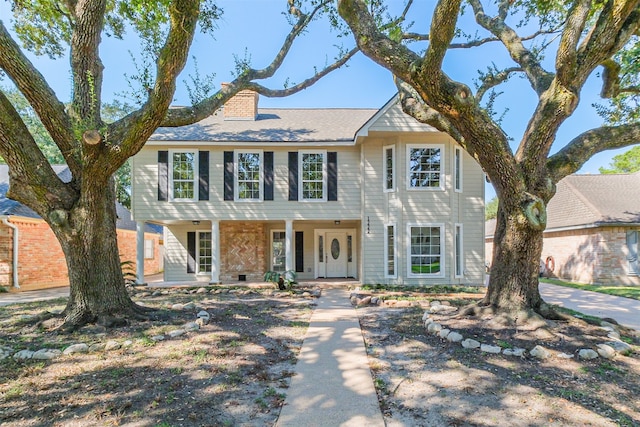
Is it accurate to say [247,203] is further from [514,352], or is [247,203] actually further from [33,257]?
[514,352]

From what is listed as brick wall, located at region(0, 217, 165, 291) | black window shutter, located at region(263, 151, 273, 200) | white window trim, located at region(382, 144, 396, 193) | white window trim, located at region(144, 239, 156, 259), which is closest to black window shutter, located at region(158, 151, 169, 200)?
black window shutter, located at region(263, 151, 273, 200)

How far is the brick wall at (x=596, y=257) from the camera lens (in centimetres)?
1296

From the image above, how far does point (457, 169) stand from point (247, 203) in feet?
23.5

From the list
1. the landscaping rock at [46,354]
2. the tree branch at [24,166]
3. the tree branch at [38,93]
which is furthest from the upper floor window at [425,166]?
the landscaping rock at [46,354]

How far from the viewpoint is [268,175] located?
11320 mm

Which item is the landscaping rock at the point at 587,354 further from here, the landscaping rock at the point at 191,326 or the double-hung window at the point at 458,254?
the double-hung window at the point at 458,254

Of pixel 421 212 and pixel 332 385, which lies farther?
pixel 421 212

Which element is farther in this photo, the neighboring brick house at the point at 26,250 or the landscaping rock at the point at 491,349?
the neighboring brick house at the point at 26,250

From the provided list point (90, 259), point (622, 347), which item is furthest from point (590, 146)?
point (90, 259)

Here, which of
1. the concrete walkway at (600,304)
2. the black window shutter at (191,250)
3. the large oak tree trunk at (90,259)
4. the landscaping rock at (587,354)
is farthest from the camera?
the black window shutter at (191,250)

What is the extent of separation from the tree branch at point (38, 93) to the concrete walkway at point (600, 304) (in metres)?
10.5

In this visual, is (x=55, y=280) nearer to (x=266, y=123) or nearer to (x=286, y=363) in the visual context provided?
(x=266, y=123)

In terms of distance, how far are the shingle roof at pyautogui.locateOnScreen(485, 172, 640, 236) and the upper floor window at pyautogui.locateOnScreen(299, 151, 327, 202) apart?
11.1m

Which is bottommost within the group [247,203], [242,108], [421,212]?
[421,212]
